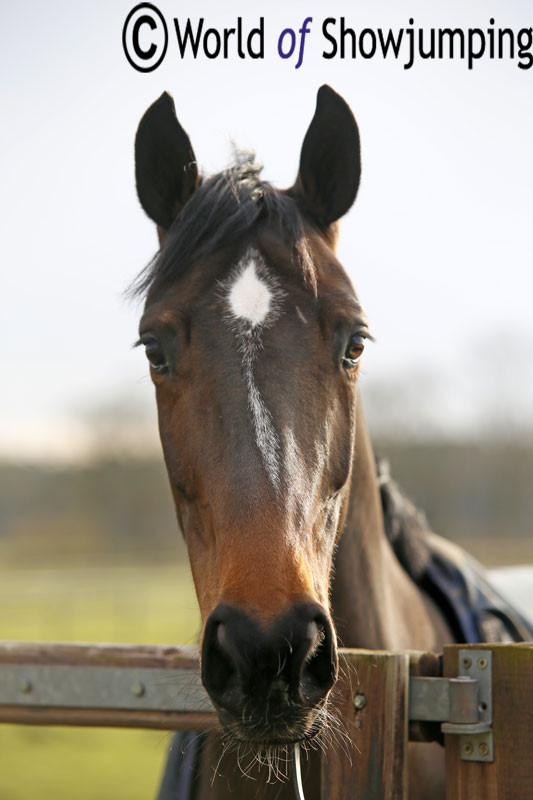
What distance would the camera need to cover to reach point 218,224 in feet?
7.52

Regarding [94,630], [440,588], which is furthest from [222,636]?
[94,630]

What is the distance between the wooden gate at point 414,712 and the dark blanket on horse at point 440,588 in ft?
2.82

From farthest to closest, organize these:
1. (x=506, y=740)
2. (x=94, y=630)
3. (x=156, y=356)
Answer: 1. (x=94, y=630)
2. (x=156, y=356)
3. (x=506, y=740)

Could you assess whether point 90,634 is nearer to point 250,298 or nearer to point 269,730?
point 250,298

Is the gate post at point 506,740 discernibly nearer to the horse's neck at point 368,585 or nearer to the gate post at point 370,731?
the gate post at point 370,731

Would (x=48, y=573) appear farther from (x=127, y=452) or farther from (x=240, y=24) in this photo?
(x=240, y=24)

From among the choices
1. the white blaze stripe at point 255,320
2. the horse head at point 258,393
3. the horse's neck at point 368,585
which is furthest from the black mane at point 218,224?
the horse's neck at point 368,585

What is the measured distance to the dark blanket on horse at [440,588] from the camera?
3.04 m

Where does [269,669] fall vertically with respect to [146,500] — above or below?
above

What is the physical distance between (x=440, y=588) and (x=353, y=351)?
4.76 feet

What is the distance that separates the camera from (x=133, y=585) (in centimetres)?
3681

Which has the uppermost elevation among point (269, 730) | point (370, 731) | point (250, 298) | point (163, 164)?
point (163, 164)

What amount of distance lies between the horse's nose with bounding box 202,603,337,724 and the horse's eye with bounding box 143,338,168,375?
34.1 inches

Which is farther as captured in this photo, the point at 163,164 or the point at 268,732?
the point at 163,164
